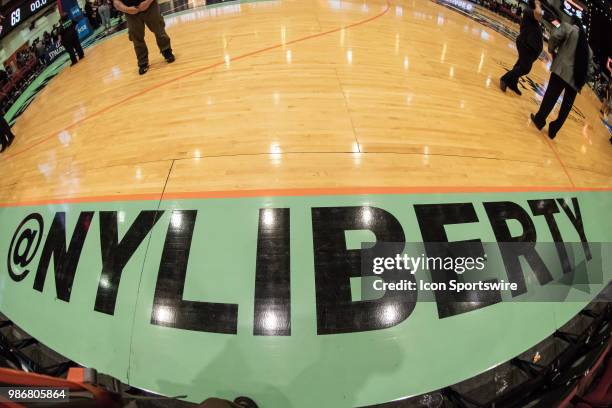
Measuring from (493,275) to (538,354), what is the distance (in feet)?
2.16

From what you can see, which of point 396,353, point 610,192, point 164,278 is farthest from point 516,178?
point 164,278

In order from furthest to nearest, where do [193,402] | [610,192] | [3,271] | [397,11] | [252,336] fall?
[397,11], [610,192], [3,271], [252,336], [193,402]

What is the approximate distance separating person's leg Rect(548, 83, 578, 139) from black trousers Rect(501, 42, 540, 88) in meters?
1.21

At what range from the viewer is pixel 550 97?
3895mm

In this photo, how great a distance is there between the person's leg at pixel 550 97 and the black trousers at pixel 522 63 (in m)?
0.92

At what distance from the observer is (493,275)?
2580 mm

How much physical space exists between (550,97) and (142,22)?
19.9 ft

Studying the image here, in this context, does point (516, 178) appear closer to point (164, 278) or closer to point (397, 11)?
point (164, 278)

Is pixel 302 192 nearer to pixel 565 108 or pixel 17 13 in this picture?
pixel 565 108

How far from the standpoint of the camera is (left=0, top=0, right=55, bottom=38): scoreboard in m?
6.50

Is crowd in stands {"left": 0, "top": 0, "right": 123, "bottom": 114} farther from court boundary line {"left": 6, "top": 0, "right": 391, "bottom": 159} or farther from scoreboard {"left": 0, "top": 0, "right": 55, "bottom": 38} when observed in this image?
court boundary line {"left": 6, "top": 0, "right": 391, "bottom": 159}

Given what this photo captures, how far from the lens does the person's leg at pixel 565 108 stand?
3.61 m

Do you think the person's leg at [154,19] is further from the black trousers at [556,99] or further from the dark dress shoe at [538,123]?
the dark dress shoe at [538,123]

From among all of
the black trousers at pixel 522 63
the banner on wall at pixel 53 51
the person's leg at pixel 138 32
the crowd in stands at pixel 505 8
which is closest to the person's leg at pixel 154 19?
the person's leg at pixel 138 32
